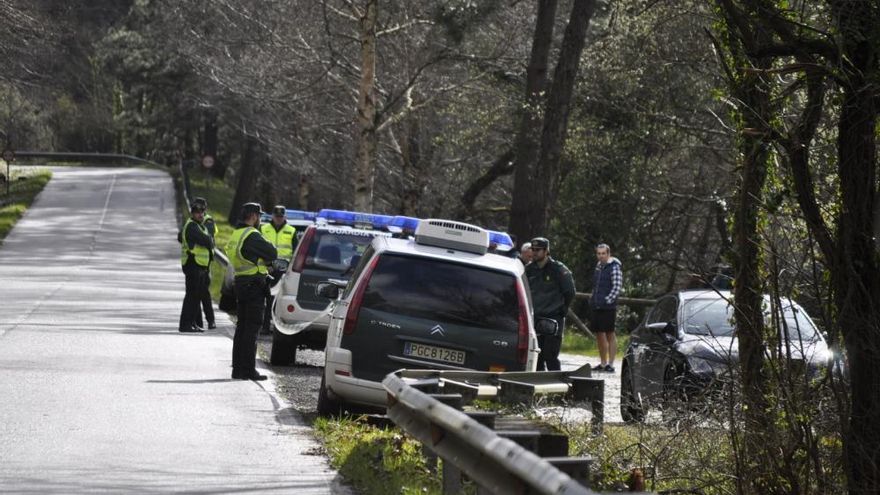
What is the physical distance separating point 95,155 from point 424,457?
73.1 meters

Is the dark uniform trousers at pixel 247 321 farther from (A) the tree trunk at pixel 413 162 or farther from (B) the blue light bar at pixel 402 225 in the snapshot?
(A) the tree trunk at pixel 413 162

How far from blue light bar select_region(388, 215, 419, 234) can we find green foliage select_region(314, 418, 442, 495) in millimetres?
7388

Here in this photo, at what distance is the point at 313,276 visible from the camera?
18.5 m

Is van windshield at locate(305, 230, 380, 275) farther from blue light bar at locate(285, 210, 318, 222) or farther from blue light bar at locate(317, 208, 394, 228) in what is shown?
blue light bar at locate(285, 210, 318, 222)

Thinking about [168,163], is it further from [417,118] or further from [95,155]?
[417,118]

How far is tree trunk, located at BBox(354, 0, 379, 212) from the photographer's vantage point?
97.3 feet

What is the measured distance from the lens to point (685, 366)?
13375 millimetres

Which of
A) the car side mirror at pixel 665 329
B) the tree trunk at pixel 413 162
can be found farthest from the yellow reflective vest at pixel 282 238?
the tree trunk at pixel 413 162

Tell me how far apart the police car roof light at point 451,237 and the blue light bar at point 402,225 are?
5.66 m

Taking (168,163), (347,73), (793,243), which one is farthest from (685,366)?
(168,163)

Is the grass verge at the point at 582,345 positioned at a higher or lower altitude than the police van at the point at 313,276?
lower

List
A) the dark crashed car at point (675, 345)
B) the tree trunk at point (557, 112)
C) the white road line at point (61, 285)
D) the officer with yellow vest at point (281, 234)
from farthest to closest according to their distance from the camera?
the tree trunk at point (557, 112)
the officer with yellow vest at point (281, 234)
the white road line at point (61, 285)
the dark crashed car at point (675, 345)

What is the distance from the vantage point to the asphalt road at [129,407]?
9242mm

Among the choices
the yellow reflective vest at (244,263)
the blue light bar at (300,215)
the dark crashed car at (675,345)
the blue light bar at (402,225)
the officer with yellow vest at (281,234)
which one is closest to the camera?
the dark crashed car at (675,345)
